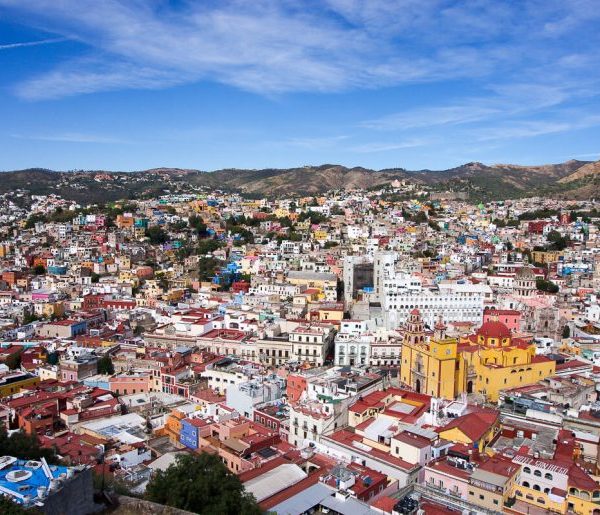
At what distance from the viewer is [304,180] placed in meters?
124

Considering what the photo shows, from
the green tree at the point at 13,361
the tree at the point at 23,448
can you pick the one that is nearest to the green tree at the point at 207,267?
the green tree at the point at 13,361

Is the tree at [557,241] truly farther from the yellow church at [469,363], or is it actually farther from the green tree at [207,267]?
the yellow church at [469,363]

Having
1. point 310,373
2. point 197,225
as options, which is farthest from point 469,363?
point 197,225

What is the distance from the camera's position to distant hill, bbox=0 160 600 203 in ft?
331

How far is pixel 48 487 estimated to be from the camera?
11.0 meters

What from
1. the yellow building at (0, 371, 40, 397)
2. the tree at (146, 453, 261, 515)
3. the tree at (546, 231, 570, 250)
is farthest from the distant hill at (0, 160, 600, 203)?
the tree at (146, 453, 261, 515)

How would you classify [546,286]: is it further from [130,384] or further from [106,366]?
[106,366]

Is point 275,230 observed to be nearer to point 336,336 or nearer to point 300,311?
point 300,311

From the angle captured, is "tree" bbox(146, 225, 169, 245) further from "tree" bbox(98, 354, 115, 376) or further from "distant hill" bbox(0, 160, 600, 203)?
"distant hill" bbox(0, 160, 600, 203)

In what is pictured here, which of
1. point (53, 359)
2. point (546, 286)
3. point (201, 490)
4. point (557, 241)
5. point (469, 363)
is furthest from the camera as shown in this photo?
point (557, 241)

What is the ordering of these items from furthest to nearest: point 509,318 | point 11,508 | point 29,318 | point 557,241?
point 557,241
point 29,318
point 509,318
point 11,508

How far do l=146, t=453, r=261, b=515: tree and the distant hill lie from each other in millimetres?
80741

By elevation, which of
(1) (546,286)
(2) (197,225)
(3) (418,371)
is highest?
(2) (197,225)

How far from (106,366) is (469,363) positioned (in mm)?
15869
